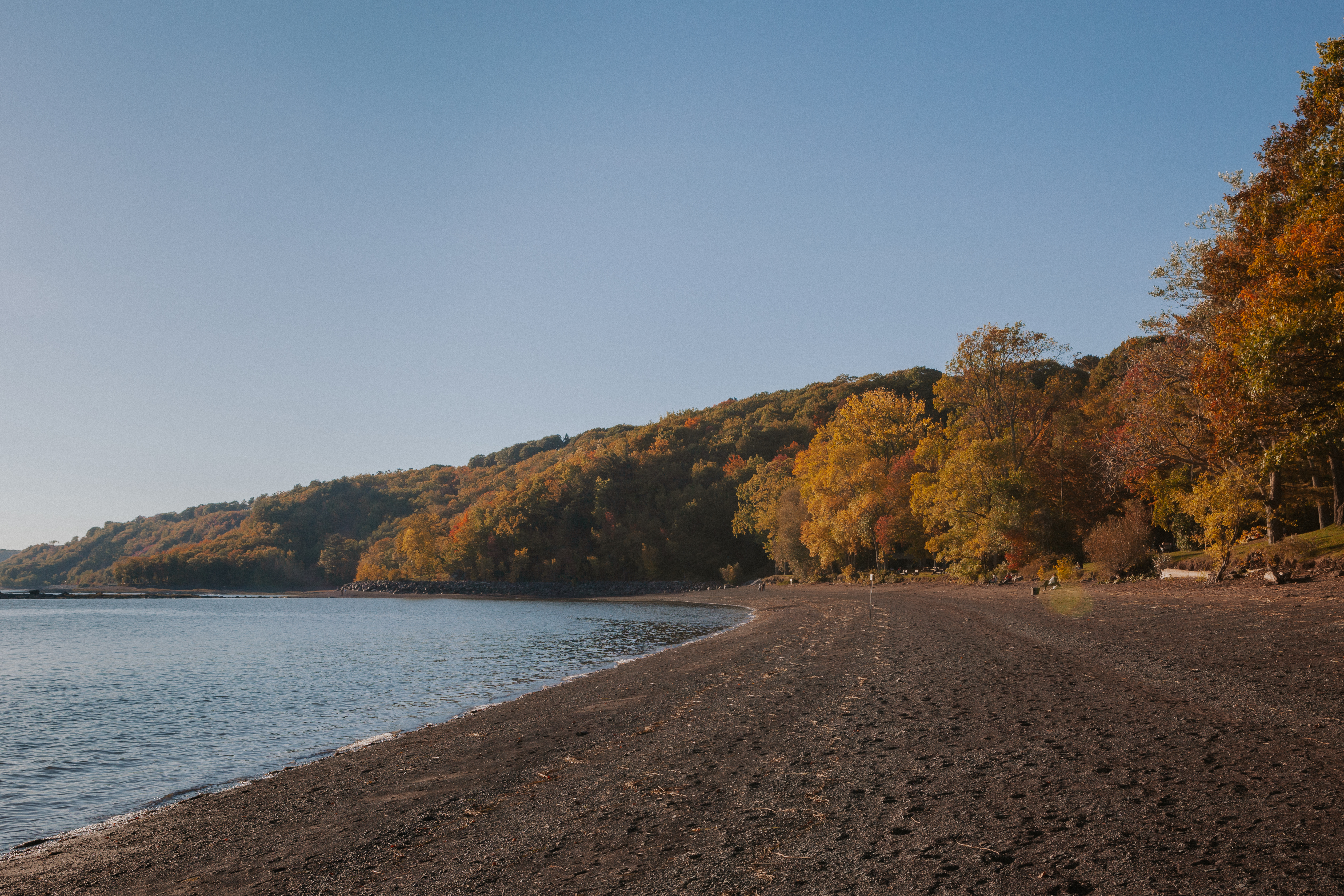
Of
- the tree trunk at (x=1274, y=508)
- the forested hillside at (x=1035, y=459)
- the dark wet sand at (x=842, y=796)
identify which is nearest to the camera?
the dark wet sand at (x=842, y=796)

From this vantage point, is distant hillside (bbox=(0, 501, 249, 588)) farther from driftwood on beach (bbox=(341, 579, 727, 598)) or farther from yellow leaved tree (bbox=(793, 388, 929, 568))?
yellow leaved tree (bbox=(793, 388, 929, 568))

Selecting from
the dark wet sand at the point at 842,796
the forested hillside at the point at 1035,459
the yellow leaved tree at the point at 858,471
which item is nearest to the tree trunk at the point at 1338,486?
the forested hillside at the point at 1035,459

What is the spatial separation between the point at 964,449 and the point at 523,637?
95.5 ft

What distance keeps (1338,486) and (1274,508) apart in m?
3.32

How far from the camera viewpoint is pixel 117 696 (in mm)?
20266

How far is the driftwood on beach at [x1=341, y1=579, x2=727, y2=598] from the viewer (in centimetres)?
9700

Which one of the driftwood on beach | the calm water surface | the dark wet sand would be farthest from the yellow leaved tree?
the dark wet sand

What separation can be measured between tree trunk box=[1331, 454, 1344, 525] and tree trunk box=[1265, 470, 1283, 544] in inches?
72.4

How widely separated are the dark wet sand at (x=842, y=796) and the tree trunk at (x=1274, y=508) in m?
13.6

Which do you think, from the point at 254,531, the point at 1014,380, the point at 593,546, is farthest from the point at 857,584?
the point at 254,531

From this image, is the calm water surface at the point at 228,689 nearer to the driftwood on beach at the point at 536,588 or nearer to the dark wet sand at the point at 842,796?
the dark wet sand at the point at 842,796

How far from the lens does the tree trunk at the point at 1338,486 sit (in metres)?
26.4

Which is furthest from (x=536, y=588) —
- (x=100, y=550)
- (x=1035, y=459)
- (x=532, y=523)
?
(x=100, y=550)

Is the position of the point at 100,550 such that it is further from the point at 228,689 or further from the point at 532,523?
the point at 228,689
